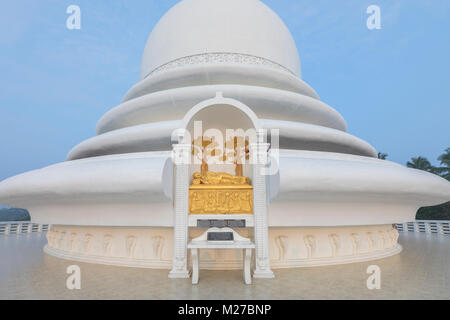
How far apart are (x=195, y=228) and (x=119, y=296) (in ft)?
7.01

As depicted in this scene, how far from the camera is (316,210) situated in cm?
593

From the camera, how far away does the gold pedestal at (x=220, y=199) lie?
571 cm

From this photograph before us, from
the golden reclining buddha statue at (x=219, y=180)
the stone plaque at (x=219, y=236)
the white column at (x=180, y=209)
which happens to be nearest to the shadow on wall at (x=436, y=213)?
the golden reclining buddha statue at (x=219, y=180)

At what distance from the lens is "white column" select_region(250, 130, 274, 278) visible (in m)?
5.16

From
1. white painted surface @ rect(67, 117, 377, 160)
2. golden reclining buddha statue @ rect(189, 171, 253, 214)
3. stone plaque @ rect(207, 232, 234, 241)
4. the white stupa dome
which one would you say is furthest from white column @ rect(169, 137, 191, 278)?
the white stupa dome

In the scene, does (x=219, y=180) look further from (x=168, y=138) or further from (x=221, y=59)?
(x=221, y=59)

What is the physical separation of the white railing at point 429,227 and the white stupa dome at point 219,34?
427 inches

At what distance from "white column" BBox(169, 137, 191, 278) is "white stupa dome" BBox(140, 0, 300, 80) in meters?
5.90

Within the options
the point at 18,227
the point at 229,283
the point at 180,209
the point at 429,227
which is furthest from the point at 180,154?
the point at 429,227

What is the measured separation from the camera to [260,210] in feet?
18.0

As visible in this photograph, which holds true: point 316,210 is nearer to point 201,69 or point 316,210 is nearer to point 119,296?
point 119,296
